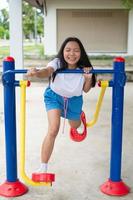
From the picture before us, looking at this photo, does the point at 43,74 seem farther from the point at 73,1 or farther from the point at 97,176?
the point at 73,1

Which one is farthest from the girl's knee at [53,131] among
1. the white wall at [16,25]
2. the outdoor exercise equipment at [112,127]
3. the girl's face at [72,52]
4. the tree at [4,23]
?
the tree at [4,23]

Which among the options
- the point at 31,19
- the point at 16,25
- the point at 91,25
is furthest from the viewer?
the point at 31,19

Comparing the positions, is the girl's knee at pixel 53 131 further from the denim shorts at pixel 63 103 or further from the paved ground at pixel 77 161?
the paved ground at pixel 77 161

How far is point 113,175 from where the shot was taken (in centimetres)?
358

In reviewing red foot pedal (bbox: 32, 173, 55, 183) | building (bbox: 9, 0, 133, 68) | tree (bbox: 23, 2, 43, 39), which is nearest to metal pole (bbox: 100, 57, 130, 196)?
red foot pedal (bbox: 32, 173, 55, 183)

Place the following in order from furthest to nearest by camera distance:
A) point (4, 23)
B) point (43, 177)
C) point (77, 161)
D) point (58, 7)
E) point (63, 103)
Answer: point (4, 23) → point (58, 7) → point (77, 161) → point (63, 103) → point (43, 177)

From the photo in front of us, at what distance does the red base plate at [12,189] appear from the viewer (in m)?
3.49

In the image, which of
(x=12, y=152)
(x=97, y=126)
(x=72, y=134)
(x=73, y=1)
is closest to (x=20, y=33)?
(x=97, y=126)

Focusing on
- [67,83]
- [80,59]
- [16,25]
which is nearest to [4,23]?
[16,25]

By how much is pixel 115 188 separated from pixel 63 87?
99 cm

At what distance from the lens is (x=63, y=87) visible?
3.54 metres

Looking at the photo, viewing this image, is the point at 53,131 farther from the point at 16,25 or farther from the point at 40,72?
the point at 16,25

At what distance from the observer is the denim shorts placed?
359cm

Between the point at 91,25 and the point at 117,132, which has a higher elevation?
the point at 91,25
